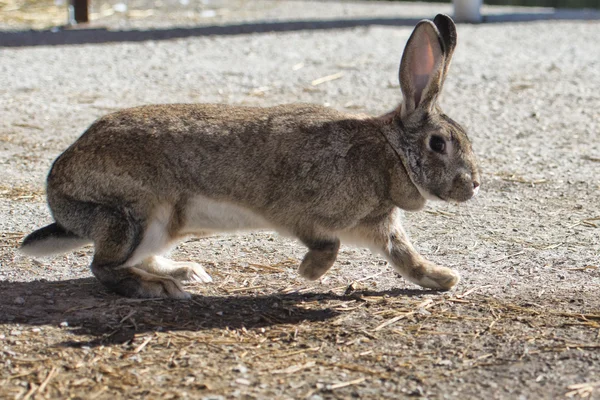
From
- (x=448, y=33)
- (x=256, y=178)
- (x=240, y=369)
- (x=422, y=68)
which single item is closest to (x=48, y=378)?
(x=240, y=369)

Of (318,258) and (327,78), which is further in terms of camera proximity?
(327,78)

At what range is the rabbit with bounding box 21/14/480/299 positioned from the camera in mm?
4039

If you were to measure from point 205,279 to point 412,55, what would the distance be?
52.6 inches

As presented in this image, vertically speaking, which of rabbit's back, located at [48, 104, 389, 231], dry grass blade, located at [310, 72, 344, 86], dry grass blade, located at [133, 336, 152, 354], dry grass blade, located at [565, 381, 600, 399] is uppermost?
rabbit's back, located at [48, 104, 389, 231]

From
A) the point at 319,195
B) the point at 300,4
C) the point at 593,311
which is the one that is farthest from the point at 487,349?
the point at 300,4

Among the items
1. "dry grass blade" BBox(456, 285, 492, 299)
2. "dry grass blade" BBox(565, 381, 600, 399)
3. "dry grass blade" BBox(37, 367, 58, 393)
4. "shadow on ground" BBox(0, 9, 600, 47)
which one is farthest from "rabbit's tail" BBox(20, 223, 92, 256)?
"shadow on ground" BBox(0, 9, 600, 47)

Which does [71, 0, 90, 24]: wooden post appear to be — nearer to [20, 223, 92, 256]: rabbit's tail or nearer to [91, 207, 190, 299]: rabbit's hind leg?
[20, 223, 92, 256]: rabbit's tail

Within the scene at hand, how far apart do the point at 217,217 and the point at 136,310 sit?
20.6 inches

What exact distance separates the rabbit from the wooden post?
6.91 m

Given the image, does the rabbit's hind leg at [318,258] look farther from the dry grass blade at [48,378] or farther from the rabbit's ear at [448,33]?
the dry grass blade at [48,378]

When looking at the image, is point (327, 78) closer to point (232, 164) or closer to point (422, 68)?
point (422, 68)

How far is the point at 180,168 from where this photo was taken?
4078 millimetres

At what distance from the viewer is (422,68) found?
4227 mm

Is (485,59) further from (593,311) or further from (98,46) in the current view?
(593,311)
